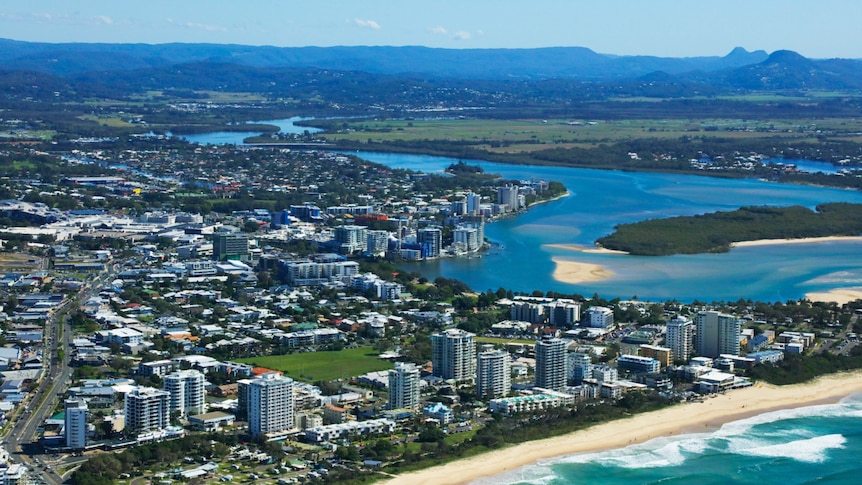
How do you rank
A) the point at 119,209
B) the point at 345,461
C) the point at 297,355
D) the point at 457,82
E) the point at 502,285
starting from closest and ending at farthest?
the point at 345,461 < the point at 297,355 < the point at 502,285 < the point at 119,209 < the point at 457,82

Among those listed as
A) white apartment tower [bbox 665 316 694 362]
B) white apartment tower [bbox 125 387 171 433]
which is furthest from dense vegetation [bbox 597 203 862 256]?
white apartment tower [bbox 125 387 171 433]

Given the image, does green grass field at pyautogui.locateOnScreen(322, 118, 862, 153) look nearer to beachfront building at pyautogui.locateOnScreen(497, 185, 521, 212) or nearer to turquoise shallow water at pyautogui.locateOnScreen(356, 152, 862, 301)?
turquoise shallow water at pyautogui.locateOnScreen(356, 152, 862, 301)

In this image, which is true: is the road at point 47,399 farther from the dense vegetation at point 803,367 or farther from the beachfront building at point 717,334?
the dense vegetation at point 803,367

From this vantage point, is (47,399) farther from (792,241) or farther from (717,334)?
(792,241)

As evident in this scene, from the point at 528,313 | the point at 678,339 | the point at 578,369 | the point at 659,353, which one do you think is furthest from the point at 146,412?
the point at 528,313

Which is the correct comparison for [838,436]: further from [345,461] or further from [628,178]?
[628,178]

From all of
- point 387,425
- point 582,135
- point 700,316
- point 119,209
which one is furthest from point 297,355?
point 582,135
